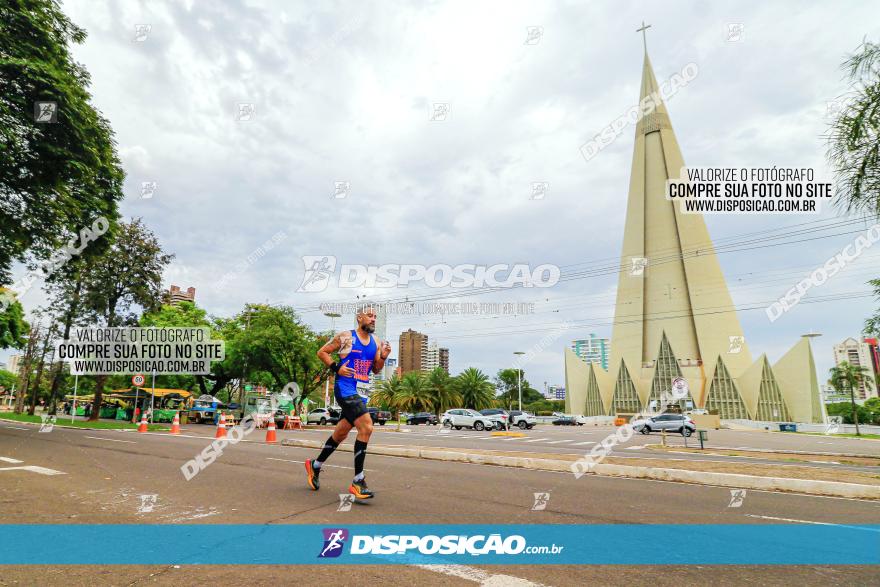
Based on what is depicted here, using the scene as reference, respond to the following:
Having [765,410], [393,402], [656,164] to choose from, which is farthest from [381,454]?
[656,164]

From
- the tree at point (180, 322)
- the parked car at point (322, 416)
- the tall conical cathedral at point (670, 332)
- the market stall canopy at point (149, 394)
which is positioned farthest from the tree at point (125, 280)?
the tall conical cathedral at point (670, 332)

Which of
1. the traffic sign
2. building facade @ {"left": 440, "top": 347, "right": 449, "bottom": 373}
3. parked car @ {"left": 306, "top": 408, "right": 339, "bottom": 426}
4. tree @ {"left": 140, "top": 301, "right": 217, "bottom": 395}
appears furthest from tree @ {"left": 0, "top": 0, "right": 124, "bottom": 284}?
building facade @ {"left": 440, "top": 347, "right": 449, "bottom": 373}

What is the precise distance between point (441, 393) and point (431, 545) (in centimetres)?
5979

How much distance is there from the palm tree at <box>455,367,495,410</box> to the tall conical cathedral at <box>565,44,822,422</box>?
70.7ft

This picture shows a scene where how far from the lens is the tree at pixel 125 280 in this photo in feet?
96.3

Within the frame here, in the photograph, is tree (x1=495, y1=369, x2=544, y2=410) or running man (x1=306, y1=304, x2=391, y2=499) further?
tree (x1=495, y1=369, x2=544, y2=410)

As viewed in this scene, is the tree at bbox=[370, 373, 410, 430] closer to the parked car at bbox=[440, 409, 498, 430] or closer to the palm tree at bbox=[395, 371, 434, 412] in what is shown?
the palm tree at bbox=[395, 371, 434, 412]

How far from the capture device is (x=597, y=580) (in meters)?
3.15

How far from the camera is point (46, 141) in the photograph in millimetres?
13828

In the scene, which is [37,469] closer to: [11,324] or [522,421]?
[11,324]

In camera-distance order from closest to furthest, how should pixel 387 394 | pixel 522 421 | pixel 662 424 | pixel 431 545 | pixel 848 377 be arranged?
1. pixel 431 545
2. pixel 662 424
3. pixel 522 421
4. pixel 848 377
5. pixel 387 394

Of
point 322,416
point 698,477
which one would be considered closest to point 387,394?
point 322,416

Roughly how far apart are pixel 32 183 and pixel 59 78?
132 inches

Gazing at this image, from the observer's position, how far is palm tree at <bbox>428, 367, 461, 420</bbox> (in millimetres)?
62250
